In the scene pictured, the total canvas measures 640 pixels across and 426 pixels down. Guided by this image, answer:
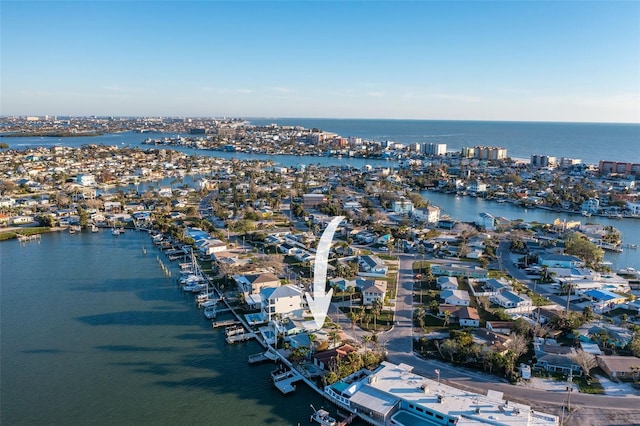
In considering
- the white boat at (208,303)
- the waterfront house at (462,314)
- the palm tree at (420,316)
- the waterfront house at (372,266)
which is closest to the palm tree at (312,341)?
the palm tree at (420,316)

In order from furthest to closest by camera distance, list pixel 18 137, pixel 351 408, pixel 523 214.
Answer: pixel 18 137 → pixel 523 214 → pixel 351 408

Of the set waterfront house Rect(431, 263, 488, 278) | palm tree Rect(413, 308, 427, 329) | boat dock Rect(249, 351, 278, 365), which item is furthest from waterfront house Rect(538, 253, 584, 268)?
boat dock Rect(249, 351, 278, 365)

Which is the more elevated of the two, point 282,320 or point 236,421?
point 282,320

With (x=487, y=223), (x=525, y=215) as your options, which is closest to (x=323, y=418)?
(x=487, y=223)

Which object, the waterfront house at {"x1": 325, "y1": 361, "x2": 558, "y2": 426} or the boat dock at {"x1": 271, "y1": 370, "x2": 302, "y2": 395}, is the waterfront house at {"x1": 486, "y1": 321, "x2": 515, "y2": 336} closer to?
the waterfront house at {"x1": 325, "y1": 361, "x2": 558, "y2": 426}

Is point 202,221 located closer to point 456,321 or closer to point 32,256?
point 32,256

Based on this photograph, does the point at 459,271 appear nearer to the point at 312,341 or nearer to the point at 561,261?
the point at 561,261

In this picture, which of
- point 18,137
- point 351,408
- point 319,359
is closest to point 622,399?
point 351,408
